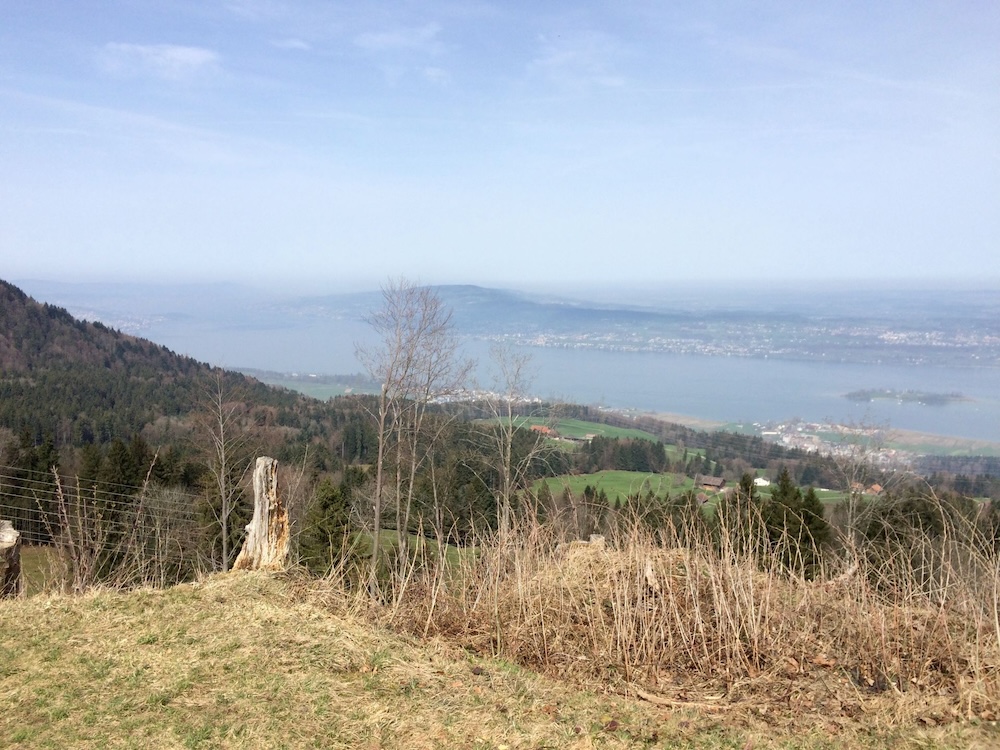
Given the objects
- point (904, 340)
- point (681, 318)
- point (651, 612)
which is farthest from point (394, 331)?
point (681, 318)

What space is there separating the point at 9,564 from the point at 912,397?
64.5 m

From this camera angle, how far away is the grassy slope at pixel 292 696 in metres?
3.61

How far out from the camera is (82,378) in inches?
1763

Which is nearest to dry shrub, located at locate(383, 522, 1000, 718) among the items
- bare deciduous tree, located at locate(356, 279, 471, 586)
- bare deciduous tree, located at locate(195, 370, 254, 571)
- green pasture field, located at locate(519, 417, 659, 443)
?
bare deciduous tree, located at locate(356, 279, 471, 586)

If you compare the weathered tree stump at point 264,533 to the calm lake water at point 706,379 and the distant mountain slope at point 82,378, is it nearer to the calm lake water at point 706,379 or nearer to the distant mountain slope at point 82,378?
the distant mountain slope at point 82,378

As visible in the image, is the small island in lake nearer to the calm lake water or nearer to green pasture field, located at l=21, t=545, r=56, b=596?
the calm lake water

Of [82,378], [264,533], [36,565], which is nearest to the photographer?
[264,533]

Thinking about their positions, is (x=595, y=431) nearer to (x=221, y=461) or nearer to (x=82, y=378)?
(x=221, y=461)

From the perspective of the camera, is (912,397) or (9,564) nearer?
(9,564)

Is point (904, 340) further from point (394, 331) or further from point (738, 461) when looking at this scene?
point (394, 331)

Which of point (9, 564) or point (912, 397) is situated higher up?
point (9, 564)

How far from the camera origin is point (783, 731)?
381 centimetres

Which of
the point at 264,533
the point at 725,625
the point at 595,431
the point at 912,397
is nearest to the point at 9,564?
the point at 264,533

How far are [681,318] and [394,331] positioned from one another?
83.8m
